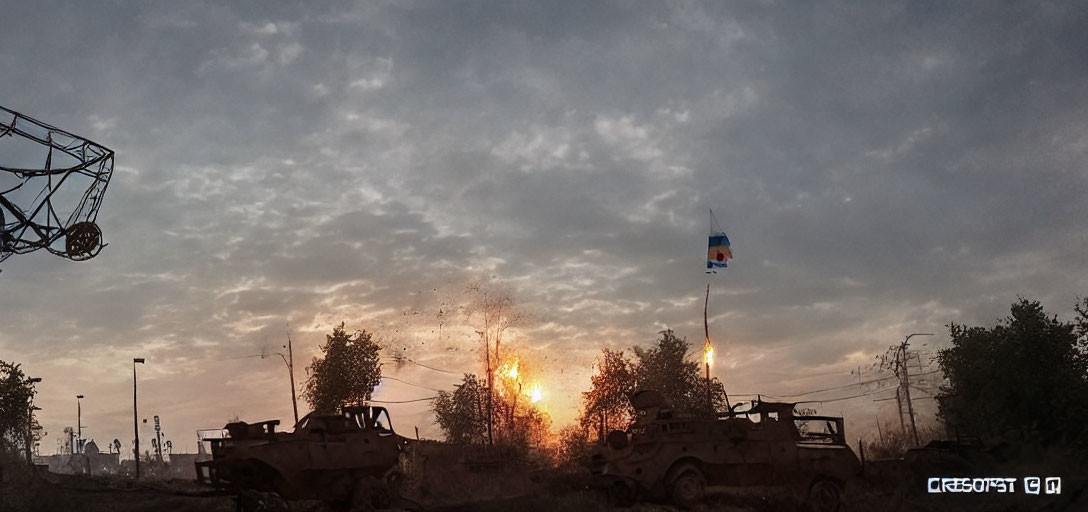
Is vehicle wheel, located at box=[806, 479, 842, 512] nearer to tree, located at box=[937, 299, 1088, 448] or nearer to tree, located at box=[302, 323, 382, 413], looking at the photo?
tree, located at box=[937, 299, 1088, 448]

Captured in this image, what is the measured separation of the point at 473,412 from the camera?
77812mm

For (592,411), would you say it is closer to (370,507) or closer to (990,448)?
(990,448)

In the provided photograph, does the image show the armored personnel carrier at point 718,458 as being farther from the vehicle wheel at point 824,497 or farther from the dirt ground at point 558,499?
the dirt ground at point 558,499

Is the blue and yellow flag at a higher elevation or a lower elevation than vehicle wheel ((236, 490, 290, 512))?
higher

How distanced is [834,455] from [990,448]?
449 inches

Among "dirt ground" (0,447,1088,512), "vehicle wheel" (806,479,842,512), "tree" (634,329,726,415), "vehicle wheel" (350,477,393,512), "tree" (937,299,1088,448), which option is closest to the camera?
"vehicle wheel" (350,477,393,512)

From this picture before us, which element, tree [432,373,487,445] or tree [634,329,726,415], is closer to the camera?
tree [634,329,726,415]

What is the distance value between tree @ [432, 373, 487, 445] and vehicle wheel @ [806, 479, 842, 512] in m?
50.5

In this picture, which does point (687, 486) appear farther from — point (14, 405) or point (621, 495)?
point (14, 405)

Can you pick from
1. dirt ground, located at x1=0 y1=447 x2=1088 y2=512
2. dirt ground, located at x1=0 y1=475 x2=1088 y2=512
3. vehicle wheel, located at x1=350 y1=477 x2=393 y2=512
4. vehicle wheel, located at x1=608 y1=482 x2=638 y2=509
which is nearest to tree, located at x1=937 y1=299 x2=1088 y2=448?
dirt ground, located at x1=0 y1=447 x2=1088 y2=512

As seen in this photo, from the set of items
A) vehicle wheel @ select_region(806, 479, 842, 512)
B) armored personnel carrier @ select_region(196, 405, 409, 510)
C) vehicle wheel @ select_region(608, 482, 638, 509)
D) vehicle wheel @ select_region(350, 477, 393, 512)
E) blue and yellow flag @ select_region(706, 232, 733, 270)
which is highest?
blue and yellow flag @ select_region(706, 232, 733, 270)

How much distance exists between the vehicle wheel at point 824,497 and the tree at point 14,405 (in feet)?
181

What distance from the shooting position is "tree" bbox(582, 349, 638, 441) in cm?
5962

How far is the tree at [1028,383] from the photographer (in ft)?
133
